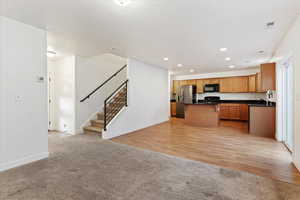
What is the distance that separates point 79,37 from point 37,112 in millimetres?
1803

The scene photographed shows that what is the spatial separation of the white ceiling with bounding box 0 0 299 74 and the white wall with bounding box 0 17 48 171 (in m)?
0.29

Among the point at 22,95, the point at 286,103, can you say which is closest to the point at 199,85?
the point at 286,103

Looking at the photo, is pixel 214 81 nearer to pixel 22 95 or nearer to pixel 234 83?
pixel 234 83

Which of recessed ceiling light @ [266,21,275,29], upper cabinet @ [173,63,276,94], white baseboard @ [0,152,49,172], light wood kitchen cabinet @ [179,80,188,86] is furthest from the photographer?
light wood kitchen cabinet @ [179,80,188,86]

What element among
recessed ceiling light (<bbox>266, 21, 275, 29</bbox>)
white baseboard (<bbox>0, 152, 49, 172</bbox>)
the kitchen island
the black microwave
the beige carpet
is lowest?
the beige carpet

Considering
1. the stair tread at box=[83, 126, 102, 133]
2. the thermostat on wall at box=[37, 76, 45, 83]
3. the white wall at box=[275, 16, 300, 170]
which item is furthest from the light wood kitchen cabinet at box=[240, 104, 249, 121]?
the thermostat on wall at box=[37, 76, 45, 83]

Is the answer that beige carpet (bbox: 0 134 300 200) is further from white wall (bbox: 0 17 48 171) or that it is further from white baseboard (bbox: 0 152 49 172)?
white wall (bbox: 0 17 48 171)

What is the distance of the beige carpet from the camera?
179 centimetres

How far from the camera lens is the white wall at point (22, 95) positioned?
2436 millimetres

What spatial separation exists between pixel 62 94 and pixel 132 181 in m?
4.29

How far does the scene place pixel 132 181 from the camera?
82.5 inches

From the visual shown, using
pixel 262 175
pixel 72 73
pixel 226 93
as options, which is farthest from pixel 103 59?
pixel 226 93

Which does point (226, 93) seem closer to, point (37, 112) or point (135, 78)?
point (135, 78)

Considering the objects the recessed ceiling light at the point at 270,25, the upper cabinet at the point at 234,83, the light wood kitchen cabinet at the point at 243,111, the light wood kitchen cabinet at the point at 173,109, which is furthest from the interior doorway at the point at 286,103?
the light wood kitchen cabinet at the point at 173,109
